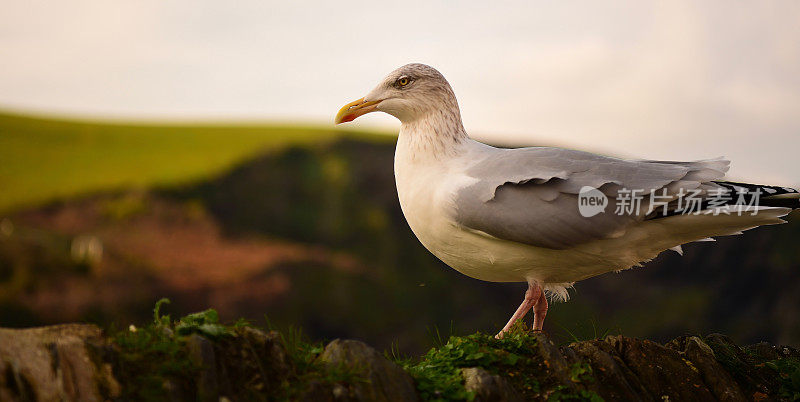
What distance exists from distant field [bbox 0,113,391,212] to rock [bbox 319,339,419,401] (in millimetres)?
16388

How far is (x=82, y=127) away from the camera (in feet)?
82.5

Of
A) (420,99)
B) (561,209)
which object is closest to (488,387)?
(561,209)

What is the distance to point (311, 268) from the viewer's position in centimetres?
1883

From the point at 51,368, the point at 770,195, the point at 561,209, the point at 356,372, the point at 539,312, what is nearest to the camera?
the point at 51,368

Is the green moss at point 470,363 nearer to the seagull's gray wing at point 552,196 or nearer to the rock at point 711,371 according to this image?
the seagull's gray wing at point 552,196

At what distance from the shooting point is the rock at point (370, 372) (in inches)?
177

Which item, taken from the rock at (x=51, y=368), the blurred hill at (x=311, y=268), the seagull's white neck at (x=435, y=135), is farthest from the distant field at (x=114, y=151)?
the rock at (x=51, y=368)

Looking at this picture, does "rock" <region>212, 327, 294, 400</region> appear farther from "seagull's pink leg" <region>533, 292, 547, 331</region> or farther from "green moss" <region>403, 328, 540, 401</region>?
"seagull's pink leg" <region>533, 292, 547, 331</region>

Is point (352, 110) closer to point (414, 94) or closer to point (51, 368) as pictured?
point (414, 94)

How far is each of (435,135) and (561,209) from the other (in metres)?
1.55

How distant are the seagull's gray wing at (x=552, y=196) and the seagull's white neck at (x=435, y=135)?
0.67 m

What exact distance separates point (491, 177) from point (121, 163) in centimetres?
1867

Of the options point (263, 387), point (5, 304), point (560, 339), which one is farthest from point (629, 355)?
point (5, 304)

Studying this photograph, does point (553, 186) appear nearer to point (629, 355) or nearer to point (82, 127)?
point (629, 355)
